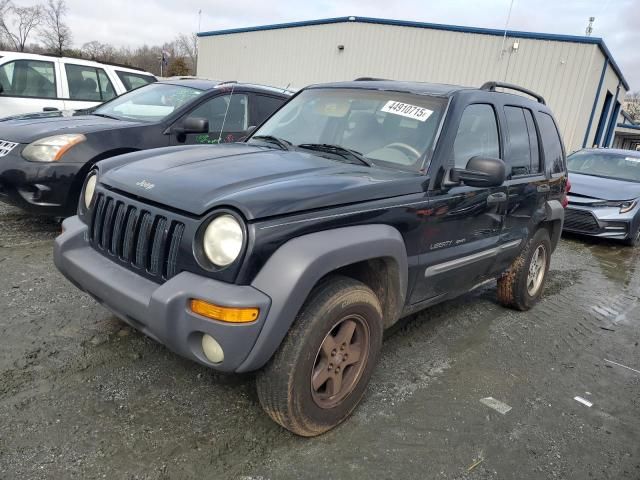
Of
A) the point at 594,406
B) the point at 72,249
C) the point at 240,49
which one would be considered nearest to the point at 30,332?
the point at 72,249

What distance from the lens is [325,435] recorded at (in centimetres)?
253

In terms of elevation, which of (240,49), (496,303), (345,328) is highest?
(240,49)

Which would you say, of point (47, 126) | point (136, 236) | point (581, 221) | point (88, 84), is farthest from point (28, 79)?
point (581, 221)

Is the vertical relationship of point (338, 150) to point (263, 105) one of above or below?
below

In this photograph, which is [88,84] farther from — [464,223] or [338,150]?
[464,223]

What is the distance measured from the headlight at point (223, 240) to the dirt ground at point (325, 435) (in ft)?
3.03

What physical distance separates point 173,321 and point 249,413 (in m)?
0.82

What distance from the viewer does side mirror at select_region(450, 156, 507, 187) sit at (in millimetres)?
2908

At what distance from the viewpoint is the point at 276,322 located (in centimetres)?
208

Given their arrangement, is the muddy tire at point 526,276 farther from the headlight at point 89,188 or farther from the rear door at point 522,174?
the headlight at point 89,188

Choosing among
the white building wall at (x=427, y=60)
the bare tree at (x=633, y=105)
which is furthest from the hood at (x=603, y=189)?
the bare tree at (x=633, y=105)

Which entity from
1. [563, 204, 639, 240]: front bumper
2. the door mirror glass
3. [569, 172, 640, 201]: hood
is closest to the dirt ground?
the door mirror glass

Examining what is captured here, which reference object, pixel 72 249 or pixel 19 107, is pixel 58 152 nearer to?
pixel 72 249

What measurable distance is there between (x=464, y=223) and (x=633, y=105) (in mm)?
79925
